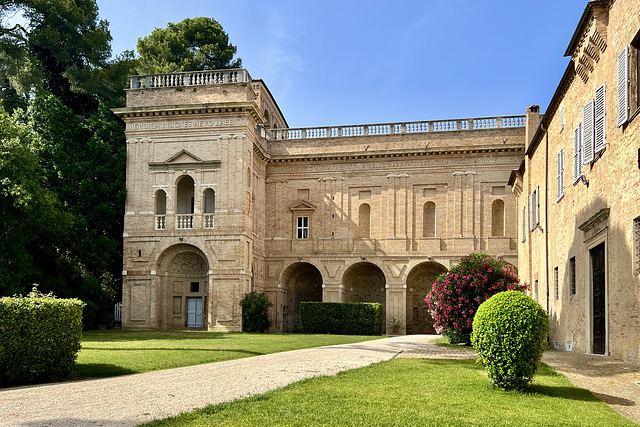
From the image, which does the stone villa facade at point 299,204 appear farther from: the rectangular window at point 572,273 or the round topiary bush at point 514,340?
the round topiary bush at point 514,340

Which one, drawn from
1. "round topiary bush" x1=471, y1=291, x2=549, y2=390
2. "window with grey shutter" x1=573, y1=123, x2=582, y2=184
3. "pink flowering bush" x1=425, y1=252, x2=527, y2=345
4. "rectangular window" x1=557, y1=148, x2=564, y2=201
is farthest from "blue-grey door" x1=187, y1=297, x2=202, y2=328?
"round topiary bush" x1=471, y1=291, x2=549, y2=390

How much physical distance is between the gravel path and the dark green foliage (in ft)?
58.4

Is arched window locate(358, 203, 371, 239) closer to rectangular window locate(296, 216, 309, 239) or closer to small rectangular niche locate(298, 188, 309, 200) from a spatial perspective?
rectangular window locate(296, 216, 309, 239)

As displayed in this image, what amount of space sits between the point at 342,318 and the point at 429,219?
26.1 ft

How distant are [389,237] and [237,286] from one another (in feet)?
30.4

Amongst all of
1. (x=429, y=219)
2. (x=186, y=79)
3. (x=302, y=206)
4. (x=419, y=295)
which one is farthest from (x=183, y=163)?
(x=419, y=295)

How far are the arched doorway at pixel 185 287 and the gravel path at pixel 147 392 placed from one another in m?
20.1

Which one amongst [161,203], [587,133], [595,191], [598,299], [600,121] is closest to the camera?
[600,121]

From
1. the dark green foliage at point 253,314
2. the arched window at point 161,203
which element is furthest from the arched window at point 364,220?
the arched window at point 161,203

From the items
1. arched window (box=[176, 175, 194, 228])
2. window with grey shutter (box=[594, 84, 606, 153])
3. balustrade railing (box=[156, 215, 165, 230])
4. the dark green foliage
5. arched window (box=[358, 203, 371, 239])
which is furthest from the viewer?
arched window (box=[358, 203, 371, 239])

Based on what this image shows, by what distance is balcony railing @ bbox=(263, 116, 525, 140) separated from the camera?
117ft

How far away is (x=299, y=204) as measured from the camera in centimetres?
3688

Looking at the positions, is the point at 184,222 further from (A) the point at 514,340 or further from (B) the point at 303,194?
(A) the point at 514,340

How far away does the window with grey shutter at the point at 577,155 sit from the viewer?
16781 millimetres
